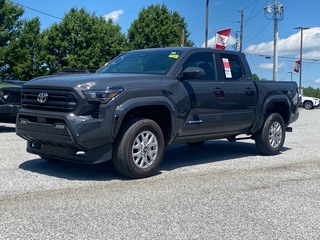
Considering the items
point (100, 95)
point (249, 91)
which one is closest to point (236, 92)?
point (249, 91)

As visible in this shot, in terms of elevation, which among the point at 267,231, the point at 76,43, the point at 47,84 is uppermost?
the point at 76,43

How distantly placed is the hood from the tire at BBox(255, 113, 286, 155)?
2.94 m

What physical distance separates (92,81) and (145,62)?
1598 millimetres

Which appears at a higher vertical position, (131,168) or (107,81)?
(107,81)

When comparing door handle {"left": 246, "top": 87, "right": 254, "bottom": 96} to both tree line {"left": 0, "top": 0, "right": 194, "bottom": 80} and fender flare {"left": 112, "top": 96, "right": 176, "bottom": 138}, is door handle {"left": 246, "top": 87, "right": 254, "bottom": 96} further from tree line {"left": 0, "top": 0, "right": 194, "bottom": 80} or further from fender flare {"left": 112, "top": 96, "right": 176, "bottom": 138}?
tree line {"left": 0, "top": 0, "right": 194, "bottom": 80}

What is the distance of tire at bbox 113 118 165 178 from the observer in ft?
20.2

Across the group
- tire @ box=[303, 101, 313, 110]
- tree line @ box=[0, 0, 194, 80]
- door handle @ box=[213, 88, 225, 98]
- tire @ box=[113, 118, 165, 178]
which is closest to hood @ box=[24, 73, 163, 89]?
tire @ box=[113, 118, 165, 178]

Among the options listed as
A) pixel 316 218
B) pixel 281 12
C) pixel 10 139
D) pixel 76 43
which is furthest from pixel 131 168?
pixel 281 12

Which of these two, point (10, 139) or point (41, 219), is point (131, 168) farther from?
point (10, 139)

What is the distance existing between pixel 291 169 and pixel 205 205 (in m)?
2.88

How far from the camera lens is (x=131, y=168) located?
622 centimetres

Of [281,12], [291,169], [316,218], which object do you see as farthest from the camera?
[281,12]

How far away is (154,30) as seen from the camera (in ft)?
131

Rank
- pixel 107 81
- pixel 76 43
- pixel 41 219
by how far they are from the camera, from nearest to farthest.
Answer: pixel 41 219 → pixel 107 81 → pixel 76 43
